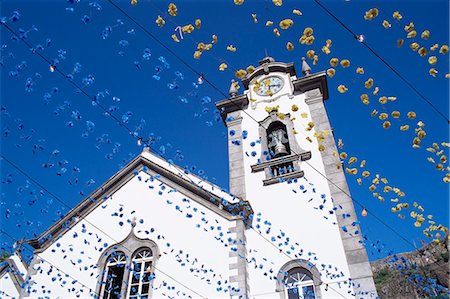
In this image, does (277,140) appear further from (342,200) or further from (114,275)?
(114,275)

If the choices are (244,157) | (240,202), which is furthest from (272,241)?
(244,157)

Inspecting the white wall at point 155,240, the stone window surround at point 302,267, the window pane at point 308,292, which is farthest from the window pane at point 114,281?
the window pane at point 308,292

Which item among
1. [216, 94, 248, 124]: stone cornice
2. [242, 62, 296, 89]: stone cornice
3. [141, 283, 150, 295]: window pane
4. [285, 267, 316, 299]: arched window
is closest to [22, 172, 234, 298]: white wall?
[141, 283, 150, 295]: window pane

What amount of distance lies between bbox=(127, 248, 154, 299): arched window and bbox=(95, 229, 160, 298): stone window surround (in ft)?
0.28

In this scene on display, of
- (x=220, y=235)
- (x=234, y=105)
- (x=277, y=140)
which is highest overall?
(x=234, y=105)

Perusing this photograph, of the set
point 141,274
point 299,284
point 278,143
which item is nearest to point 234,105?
point 278,143

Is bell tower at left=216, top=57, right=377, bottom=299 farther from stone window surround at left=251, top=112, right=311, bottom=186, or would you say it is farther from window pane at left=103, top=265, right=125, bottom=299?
window pane at left=103, top=265, right=125, bottom=299

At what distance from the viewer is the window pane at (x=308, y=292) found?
7.92 meters

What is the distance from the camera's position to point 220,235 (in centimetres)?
905

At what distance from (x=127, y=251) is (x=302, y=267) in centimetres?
454

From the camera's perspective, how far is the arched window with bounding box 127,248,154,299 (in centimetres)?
865

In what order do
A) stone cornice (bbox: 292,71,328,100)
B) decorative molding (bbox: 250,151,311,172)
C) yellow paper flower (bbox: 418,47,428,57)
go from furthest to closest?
1. stone cornice (bbox: 292,71,328,100)
2. decorative molding (bbox: 250,151,311,172)
3. yellow paper flower (bbox: 418,47,428,57)

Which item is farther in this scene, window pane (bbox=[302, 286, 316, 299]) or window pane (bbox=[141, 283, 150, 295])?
window pane (bbox=[141, 283, 150, 295])

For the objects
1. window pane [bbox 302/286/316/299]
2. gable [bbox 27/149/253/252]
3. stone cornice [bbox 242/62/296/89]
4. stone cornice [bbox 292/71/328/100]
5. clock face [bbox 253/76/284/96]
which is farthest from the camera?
stone cornice [bbox 242/62/296/89]
